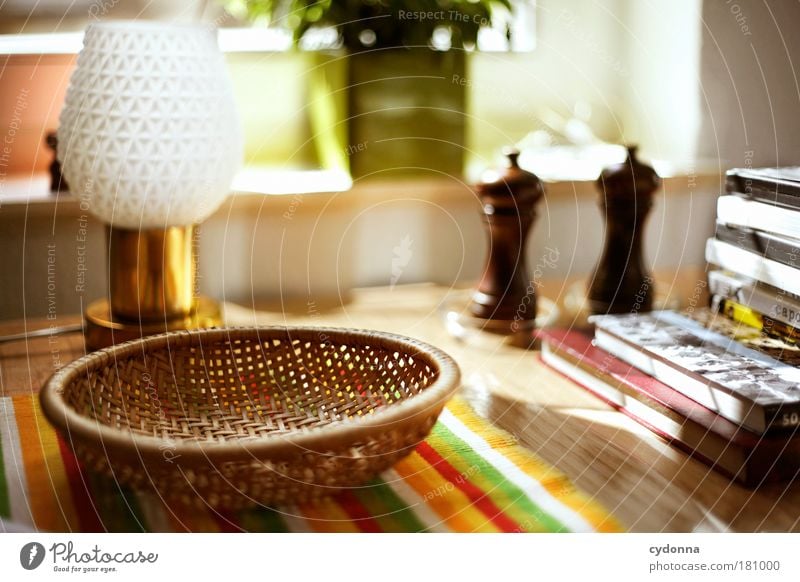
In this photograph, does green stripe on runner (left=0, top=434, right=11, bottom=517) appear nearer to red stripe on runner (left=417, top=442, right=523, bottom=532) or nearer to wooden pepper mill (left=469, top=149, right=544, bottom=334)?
red stripe on runner (left=417, top=442, right=523, bottom=532)

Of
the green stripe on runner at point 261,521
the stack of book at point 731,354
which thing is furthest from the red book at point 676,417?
the green stripe on runner at point 261,521

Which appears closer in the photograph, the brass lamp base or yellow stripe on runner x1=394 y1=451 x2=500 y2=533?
yellow stripe on runner x1=394 y1=451 x2=500 y2=533

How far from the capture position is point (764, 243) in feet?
1.92

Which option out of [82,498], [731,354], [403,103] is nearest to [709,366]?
[731,354]

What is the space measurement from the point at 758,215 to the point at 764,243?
2cm

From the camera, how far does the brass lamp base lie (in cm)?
65

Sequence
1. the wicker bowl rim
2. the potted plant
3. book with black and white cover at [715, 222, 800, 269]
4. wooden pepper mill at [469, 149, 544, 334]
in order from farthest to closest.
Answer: the potted plant < wooden pepper mill at [469, 149, 544, 334] < book with black and white cover at [715, 222, 800, 269] < the wicker bowl rim

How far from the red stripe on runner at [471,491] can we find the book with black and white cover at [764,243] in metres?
0.27

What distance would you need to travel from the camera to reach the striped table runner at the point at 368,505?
432 millimetres

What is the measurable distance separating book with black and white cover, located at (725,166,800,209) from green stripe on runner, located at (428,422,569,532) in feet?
0.89

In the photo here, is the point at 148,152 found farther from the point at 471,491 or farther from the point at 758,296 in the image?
the point at 758,296

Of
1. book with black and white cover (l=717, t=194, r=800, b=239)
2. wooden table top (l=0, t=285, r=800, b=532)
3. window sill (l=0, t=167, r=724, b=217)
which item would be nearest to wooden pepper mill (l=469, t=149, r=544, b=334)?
wooden table top (l=0, t=285, r=800, b=532)

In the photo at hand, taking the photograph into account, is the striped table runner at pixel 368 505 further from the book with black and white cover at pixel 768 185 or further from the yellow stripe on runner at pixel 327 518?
the book with black and white cover at pixel 768 185

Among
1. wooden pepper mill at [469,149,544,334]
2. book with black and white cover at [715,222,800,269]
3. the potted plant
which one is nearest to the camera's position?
book with black and white cover at [715,222,800,269]
